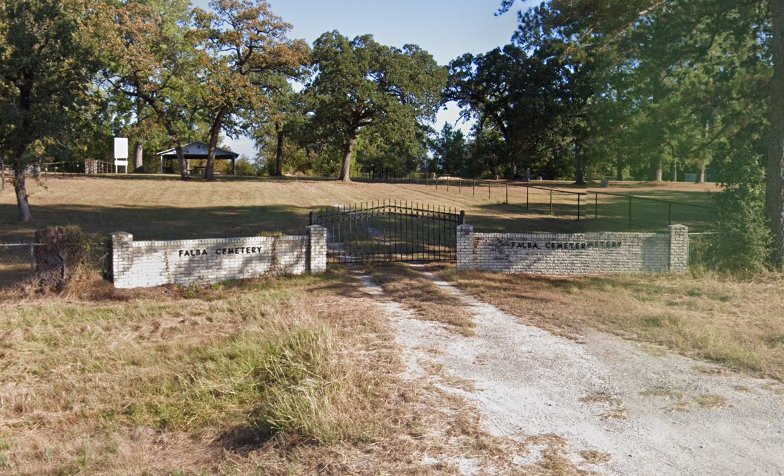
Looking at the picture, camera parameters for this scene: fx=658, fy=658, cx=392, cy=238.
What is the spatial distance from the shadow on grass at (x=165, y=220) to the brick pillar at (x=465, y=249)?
7.16 meters

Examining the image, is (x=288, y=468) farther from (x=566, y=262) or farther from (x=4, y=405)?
(x=566, y=262)

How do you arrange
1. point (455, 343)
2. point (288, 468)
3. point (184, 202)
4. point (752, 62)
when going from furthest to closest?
point (184, 202)
point (752, 62)
point (455, 343)
point (288, 468)

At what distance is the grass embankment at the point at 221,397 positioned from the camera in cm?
614

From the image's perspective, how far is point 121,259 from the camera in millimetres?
13352

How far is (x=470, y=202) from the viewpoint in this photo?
34781 millimetres

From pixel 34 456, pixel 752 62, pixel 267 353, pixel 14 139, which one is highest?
pixel 752 62

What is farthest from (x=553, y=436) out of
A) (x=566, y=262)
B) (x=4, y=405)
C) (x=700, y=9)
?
(x=700, y=9)

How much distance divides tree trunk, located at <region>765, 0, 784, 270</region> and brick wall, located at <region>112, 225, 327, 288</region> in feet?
34.4

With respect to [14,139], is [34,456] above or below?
below

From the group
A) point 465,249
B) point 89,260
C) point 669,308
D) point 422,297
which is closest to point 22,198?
point 89,260

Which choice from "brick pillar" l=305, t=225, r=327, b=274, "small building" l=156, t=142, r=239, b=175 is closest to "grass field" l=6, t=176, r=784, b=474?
"brick pillar" l=305, t=225, r=327, b=274

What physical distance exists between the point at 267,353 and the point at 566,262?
29.0 feet

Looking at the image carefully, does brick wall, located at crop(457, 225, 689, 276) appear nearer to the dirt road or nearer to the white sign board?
the dirt road

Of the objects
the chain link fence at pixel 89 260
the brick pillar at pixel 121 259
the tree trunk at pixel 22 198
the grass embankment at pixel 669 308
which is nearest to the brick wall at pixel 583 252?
the grass embankment at pixel 669 308
